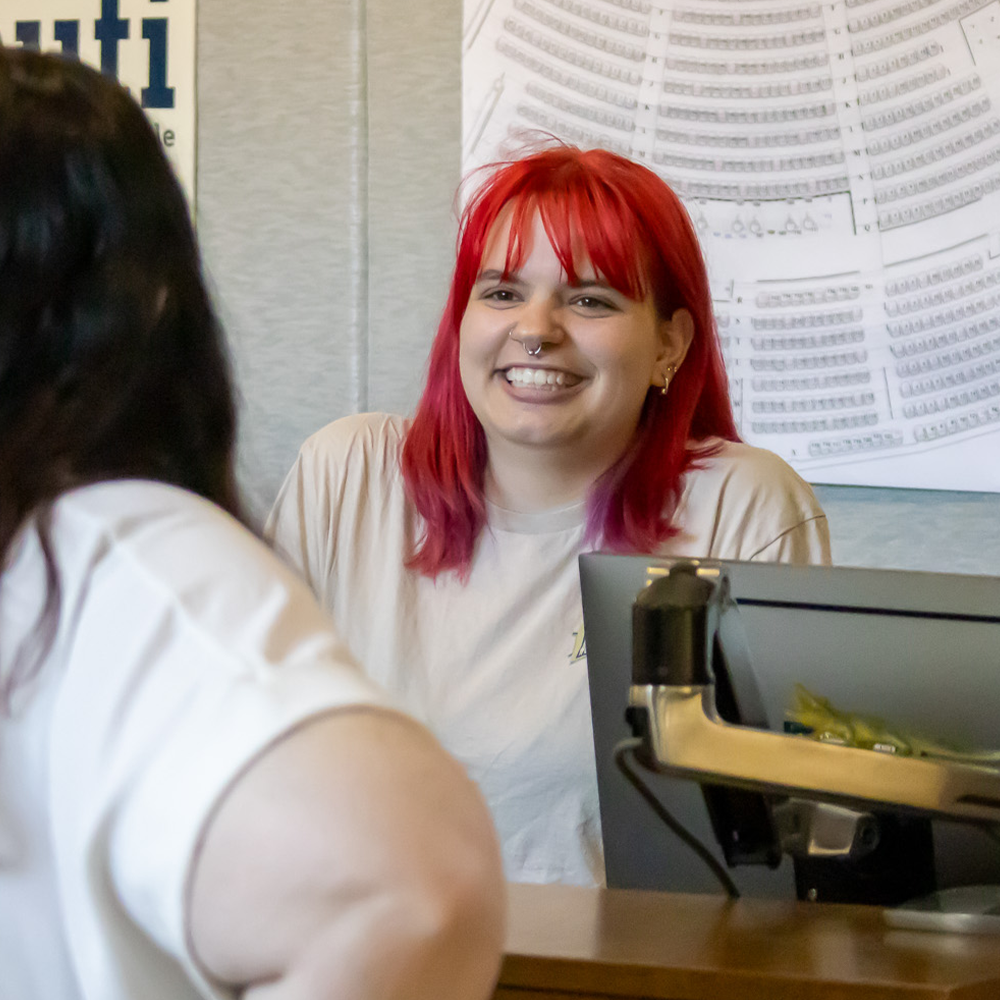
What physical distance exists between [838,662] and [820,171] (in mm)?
1294

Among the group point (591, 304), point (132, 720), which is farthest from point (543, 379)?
point (132, 720)

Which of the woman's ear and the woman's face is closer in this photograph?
the woman's face

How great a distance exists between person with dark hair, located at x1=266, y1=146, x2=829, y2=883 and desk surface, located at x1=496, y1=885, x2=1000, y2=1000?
512 mm

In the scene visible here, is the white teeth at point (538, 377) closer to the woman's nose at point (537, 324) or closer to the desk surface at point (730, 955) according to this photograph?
the woman's nose at point (537, 324)

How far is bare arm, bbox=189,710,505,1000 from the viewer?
40cm

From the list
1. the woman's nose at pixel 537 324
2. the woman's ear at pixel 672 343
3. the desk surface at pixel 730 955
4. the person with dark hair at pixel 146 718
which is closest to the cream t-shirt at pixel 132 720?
the person with dark hair at pixel 146 718

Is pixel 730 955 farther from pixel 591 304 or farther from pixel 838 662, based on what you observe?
pixel 591 304

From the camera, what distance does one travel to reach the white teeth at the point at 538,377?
1.59 m

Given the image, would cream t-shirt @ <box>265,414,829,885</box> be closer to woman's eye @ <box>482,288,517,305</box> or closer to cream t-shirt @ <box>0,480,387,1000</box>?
woman's eye @ <box>482,288,517,305</box>

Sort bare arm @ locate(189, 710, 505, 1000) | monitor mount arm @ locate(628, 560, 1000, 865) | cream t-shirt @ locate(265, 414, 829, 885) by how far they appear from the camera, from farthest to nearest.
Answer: cream t-shirt @ locate(265, 414, 829, 885)
monitor mount arm @ locate(628, 560, 1000, 865)
bare arm @ locate(189, 710, 505, 1000)

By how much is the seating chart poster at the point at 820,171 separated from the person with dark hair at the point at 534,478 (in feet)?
1.40

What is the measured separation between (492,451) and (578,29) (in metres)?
0.89

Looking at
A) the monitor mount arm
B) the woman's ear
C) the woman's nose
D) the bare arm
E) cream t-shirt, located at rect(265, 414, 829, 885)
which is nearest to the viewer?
the bare arm

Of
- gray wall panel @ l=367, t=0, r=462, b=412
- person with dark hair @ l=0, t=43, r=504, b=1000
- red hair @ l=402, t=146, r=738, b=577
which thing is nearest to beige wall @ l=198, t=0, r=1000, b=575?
gray wall panel @ l=367, t=0, r=462, b=412
